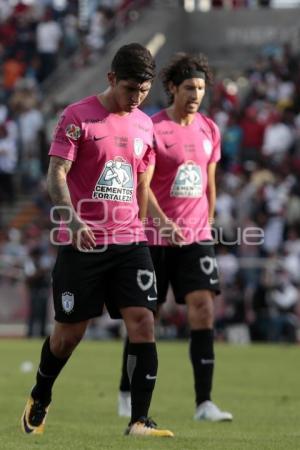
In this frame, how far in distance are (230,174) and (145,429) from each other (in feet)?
59.0

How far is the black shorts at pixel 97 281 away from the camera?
349 inches

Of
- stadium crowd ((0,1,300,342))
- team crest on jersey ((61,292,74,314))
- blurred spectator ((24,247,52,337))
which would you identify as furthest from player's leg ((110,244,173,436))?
blurred spectator ((24,247,52,337))

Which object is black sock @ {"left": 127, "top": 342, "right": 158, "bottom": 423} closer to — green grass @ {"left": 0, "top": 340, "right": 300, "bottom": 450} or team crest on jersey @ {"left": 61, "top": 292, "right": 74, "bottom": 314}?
green grass @ {"left": 0, "top": 340, "right": 300, "bottom": 450}

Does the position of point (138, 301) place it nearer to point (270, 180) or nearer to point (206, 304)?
point (206, 304)

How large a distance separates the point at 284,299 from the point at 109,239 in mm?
14230

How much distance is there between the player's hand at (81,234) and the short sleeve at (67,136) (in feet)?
1.59

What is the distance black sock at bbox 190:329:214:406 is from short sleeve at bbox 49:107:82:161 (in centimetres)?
271

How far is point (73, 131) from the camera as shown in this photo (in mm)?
8773

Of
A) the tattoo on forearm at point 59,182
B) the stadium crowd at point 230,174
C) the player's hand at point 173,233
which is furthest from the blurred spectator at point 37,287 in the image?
the tattoo on forearm at point 59,182

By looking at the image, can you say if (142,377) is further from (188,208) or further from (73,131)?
(188,208)

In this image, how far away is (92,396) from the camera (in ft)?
43.5

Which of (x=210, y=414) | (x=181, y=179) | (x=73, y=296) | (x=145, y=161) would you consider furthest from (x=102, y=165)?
(x=210, y=414)

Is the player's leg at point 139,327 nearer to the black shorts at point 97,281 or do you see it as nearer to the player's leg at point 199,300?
the black shorts at point 97,281

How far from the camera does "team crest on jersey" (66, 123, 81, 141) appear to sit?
28.8 feet
